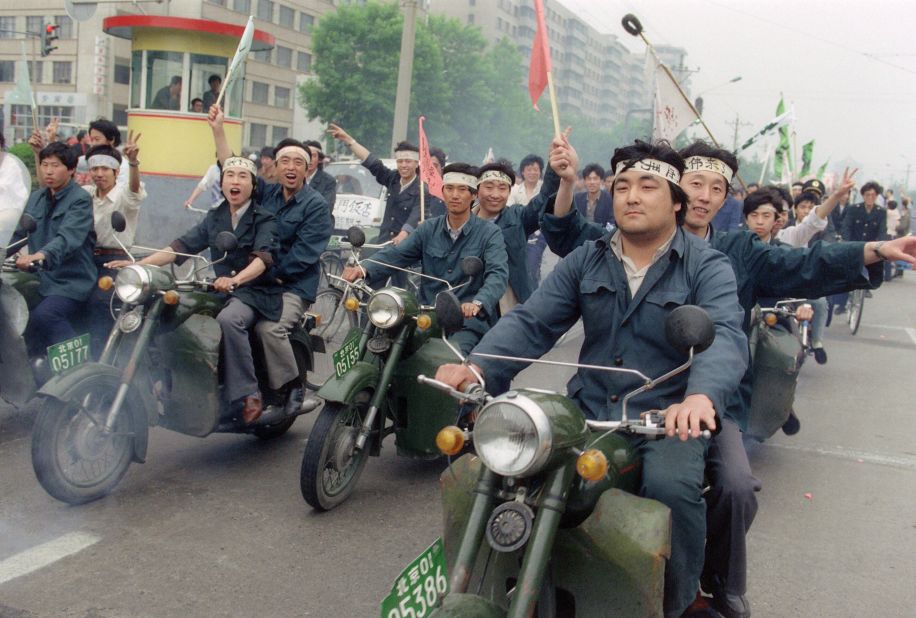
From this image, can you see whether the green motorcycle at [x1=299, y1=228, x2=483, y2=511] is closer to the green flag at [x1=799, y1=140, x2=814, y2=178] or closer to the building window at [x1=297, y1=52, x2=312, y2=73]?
the green flag at [x1=799, y1=140, x2=814, y2=178]

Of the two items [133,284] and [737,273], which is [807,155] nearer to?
[737,273]

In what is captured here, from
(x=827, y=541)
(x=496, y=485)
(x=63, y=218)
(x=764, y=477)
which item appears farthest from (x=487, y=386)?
(x=63, y=218)

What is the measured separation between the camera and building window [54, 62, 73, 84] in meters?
57.2

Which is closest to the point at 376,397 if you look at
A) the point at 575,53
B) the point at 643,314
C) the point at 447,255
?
the point at 447,255

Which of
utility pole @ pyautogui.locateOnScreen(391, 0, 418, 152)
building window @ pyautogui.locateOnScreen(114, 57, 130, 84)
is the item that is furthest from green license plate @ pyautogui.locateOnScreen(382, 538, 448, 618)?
building window @ pyautogui.locateOnScreen(114, 57, 130, 84)

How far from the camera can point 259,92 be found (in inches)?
2571

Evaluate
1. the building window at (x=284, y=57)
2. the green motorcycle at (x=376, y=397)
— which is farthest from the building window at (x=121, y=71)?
the green motorcycle at (x=376, y=397)

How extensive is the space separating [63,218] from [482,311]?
2.75 meters

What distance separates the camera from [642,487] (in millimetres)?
2953

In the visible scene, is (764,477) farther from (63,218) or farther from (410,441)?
(63,218)

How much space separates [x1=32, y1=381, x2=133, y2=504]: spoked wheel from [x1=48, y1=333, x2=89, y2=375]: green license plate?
29cm

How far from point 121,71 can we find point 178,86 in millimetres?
46505

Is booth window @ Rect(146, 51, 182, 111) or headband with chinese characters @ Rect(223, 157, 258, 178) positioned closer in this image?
headband with chinese characters @ Rect(223, 157, 258, 178)

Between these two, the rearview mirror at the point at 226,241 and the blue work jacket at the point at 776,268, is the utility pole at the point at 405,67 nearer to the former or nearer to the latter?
the rearview mirror at the point at 226,241
